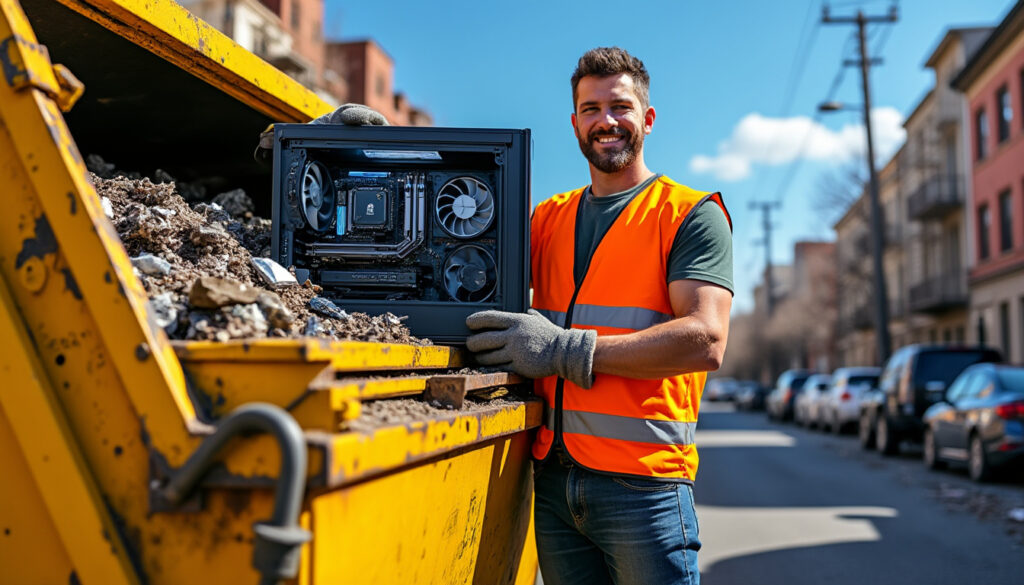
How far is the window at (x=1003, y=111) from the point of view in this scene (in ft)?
88.1

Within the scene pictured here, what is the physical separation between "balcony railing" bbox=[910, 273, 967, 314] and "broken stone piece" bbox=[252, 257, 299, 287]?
33.2 m

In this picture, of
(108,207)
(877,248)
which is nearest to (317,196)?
(108,207)

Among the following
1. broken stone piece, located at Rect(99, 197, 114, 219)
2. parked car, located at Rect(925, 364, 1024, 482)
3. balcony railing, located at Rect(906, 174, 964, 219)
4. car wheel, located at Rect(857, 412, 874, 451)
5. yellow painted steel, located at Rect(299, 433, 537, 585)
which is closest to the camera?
yellow painted steel, located at Rect(299, 433, 537, 585)

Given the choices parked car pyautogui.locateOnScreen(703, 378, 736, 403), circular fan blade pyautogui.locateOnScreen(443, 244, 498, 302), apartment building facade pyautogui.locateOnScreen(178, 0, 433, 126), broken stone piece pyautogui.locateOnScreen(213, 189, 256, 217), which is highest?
apartment building facade pyautogui.locateOnScreen(178, 0, 433, 126)

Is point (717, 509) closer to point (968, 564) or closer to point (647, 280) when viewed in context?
point (968, 564)

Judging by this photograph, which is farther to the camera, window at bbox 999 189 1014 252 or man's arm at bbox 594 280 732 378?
window at bbox 999 189 1014 252

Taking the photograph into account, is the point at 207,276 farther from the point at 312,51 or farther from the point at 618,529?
the point at 312,51

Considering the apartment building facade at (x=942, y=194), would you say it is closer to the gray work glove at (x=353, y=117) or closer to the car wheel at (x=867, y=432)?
the car wheel at (x=867, y=432)

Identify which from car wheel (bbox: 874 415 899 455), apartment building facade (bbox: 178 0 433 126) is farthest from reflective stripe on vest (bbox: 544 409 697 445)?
apartment building facade (bbox: 178 0 433 126)

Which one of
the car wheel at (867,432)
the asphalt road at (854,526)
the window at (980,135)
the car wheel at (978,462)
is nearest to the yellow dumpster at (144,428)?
the asphalt road at (854,526)

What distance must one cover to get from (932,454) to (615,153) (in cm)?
1101

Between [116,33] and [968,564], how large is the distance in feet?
20.0

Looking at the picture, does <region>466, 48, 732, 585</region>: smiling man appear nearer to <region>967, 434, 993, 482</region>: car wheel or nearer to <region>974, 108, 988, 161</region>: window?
<region>967, 434, 993, 482</region>: car wheel

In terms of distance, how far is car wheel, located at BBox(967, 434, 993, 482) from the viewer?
10.2m
